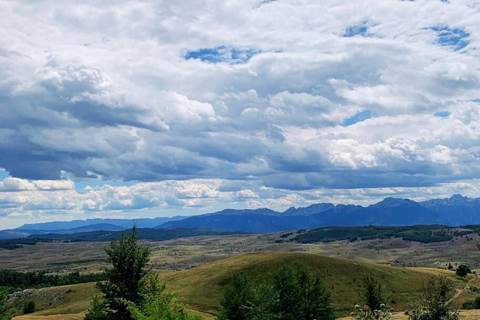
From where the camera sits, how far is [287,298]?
74625mm

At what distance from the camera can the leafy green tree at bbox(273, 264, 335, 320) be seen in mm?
72625

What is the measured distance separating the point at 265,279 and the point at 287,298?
167 feet

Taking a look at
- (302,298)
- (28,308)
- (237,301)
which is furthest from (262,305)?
(28,308)

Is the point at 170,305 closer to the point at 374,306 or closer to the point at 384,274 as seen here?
the point at 374,306

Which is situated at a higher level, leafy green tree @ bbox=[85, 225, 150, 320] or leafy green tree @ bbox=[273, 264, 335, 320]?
leafy green tree @ bbox=[85, 225, 150, 320]

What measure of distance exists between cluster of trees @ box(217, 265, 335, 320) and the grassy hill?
36390 millimetres

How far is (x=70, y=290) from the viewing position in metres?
156

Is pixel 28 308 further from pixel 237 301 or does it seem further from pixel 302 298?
pixel 302 298

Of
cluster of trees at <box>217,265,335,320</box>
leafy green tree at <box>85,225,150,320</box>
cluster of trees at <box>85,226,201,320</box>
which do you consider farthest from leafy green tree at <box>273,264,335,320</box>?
leafy green tree at <box>85,225,150,320</box>

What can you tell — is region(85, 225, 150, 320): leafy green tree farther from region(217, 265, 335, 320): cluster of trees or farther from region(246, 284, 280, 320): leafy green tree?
region(217, 265, 335, 320): cluster of trees

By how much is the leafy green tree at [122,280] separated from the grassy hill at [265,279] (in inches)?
2370

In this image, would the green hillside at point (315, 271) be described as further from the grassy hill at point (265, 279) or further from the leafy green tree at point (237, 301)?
the leafy green tree at point (237, 301)

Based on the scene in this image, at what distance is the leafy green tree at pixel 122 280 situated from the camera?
49.1 meters

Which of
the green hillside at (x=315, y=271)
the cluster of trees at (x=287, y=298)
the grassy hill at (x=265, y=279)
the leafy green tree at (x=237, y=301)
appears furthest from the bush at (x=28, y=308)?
the leafy green tree at (x=237, y=301)
